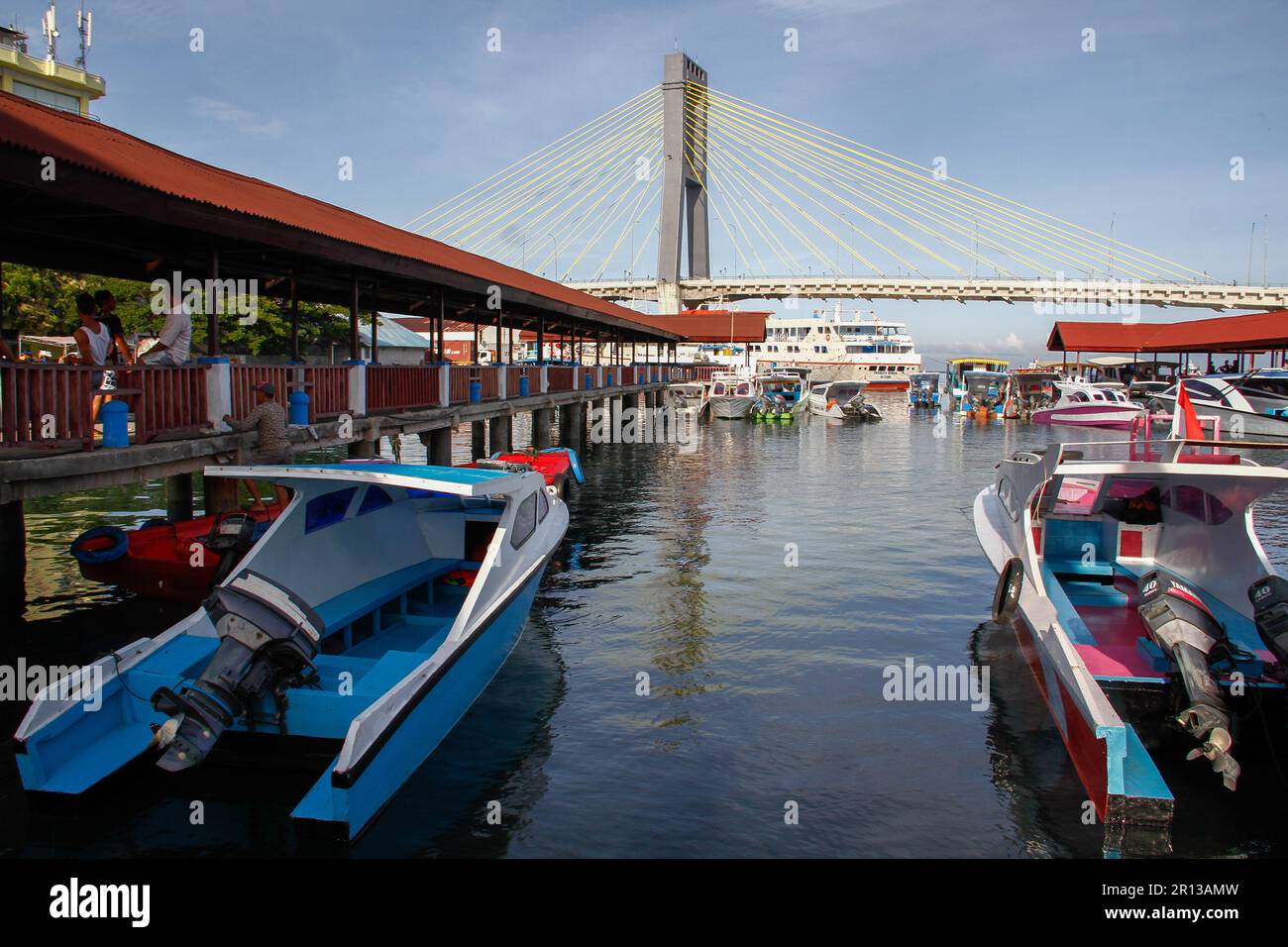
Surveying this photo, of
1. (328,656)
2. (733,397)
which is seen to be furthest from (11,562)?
(733,397)

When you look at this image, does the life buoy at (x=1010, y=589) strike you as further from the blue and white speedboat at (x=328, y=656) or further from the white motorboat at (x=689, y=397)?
the white motorboat at (x=689, y=397)

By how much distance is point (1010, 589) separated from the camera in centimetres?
955

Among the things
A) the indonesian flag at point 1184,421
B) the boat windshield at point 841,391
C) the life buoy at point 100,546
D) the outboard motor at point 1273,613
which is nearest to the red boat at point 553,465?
the life buoy at point 100,546

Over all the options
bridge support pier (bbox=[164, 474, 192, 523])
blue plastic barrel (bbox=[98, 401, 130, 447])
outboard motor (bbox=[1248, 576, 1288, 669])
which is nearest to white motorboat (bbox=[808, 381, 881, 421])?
bridge support pier (bbox=[164, 474, 192, 523])

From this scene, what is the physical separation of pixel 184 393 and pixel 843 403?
4385 centimetres

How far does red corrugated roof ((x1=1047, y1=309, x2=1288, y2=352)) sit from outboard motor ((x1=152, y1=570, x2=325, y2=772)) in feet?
139

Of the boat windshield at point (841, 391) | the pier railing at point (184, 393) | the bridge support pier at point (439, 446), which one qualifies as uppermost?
the boat windshield at point (841, 391)

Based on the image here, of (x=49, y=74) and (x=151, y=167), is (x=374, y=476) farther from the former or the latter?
(x=49, y=74)

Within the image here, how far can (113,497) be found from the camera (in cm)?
2097

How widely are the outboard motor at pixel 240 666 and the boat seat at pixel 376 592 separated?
1.47 metres

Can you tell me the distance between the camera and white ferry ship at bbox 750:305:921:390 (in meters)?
92.0

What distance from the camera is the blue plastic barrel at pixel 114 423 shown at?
9.49m
